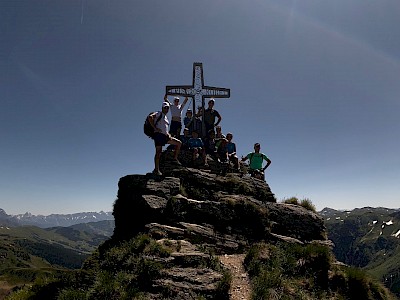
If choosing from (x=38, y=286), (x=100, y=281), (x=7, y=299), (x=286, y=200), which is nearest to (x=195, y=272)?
(x=100, y=281)

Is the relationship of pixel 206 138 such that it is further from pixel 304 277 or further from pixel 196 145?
pixel 304 277

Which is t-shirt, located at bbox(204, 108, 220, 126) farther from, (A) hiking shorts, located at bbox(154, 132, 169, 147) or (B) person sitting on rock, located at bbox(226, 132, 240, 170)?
(A) hiking shorts, located at bbox(154, 132, 169, 147)

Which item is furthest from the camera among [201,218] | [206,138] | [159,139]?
[206,138]

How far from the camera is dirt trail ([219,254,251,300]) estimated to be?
33.4ft

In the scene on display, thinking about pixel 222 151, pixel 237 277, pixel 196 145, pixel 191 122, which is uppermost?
pixel 191 122

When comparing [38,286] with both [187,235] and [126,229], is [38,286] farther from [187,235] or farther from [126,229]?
[187,235]

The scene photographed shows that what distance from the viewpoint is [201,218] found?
15.0 m

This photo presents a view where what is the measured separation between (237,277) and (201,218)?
4271mm

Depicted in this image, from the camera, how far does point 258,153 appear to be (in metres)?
21.9

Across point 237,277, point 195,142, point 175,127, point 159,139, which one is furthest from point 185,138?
point 237,277

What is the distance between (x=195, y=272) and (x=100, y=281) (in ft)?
11.1

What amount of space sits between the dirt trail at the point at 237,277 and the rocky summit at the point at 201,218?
1.68 feet

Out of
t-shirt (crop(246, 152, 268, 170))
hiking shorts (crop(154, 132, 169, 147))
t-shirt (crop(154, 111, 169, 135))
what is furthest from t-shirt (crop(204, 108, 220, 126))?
hiking shorts (crop(154, 132, 169, 147))

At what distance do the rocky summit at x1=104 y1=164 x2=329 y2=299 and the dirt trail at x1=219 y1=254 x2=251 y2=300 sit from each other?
1.68 ft
